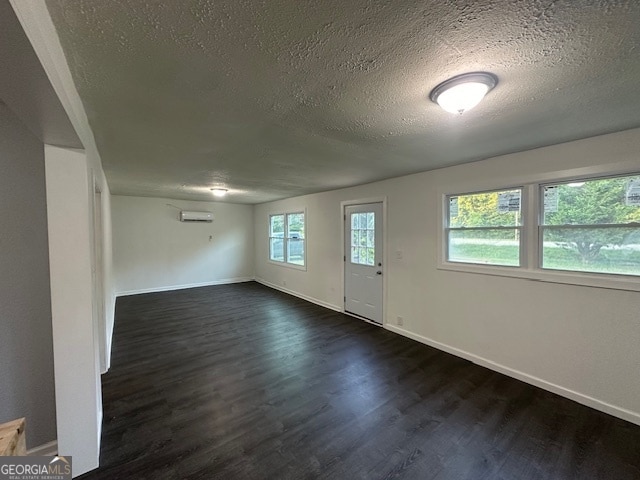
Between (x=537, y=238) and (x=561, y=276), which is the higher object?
(x=537, y=238)

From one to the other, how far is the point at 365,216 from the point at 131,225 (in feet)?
17.6

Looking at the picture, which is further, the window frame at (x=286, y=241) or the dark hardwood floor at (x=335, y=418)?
the window frame at (x=286, y=241)

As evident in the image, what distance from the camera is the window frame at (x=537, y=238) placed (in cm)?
217

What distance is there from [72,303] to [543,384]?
394cm

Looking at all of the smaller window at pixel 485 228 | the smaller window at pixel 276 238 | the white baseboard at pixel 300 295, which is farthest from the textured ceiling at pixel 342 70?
the smaller window at pixel 276 238

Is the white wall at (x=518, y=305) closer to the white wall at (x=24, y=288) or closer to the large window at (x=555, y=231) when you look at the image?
the large window at (x=555, y=231)

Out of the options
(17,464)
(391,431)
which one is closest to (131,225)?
(17,464)

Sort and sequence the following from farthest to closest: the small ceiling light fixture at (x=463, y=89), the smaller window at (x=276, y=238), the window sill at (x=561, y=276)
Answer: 1. the smaller window at (x=276, y=238)
2. the window sill at (x=561, y=276)
3. the small ceiling light fixture at (x=463, y=89)

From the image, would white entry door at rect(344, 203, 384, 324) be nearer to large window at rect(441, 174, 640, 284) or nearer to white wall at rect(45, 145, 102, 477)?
large window at rect(441, 174, 640, 284)

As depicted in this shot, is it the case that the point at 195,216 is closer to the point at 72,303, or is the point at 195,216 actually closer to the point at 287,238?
the point at 287,238

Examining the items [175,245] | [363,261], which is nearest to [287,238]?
[363,261]

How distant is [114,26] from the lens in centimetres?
103

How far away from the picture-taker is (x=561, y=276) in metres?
2.46

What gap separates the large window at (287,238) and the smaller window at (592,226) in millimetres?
4326
